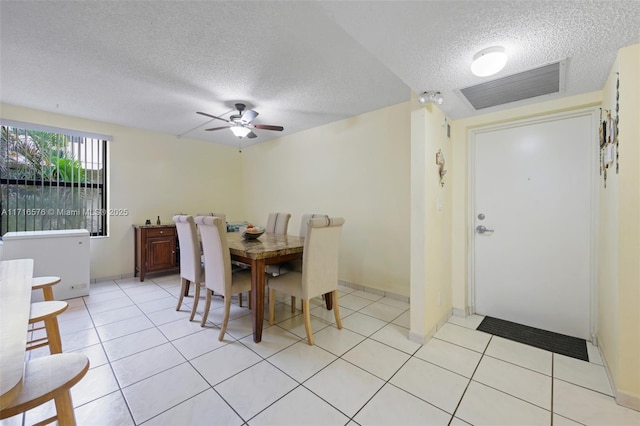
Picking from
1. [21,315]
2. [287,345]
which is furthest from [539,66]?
[21,315]

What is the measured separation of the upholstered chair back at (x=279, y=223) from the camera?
362cm

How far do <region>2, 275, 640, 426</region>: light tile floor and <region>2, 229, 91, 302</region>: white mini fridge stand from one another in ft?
2.74

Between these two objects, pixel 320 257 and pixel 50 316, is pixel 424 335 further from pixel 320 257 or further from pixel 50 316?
pixel 50 316

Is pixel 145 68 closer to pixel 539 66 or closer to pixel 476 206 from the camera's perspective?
pixel 539 66

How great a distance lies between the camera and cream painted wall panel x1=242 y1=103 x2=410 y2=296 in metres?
3.28

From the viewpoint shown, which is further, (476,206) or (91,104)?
(91,104)

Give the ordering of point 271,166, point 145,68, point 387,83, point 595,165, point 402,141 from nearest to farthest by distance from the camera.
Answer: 1. point 595,165
2. point 145,68
3. point 387,83
4. point 402,141
5. point 271,166

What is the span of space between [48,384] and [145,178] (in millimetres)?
4248

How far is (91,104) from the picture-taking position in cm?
327

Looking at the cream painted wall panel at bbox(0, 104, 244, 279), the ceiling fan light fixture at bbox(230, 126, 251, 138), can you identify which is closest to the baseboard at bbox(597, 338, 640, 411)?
the ceiling fan light fixture at bbox(230, 126, 251, 138)

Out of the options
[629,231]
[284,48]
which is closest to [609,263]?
[629,231]

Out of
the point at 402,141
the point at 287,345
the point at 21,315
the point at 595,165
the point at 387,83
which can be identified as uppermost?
the point at 387,83

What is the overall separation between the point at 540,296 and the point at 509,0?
96.4 inches

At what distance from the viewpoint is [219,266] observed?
2.34 metres
